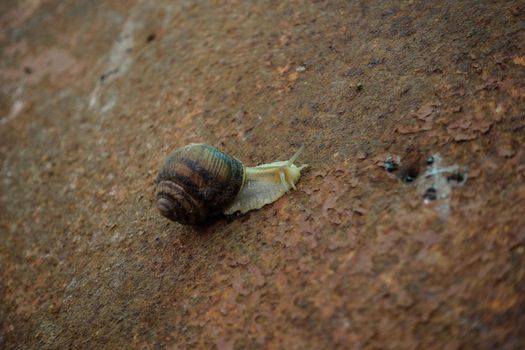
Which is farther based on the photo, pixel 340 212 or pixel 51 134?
pixel 51 134

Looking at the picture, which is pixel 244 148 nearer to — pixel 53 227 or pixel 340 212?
pixel 340 212

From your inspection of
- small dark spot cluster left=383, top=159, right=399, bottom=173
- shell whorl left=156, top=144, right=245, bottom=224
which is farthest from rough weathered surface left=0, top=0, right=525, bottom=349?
shell whorl left=156, top=144, right=245, bottom=224

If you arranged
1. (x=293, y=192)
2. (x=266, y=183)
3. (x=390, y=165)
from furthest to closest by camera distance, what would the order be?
(x=266, y=183) → (x=293, y=192) → (x=390, y=165)

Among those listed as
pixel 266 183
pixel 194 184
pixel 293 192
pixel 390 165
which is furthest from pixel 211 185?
pixel 390 165

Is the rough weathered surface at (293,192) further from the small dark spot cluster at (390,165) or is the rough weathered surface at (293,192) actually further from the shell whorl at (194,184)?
the shell whorl at (194,184)

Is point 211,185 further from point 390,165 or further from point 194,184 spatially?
point 390,165

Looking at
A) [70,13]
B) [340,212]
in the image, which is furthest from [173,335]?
[70,13]

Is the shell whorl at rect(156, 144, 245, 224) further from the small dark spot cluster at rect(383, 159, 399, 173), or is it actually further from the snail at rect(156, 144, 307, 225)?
the small dark spot cluster at rect(383, 159, 399, 173)

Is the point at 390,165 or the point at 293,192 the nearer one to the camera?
the point at 390,165
